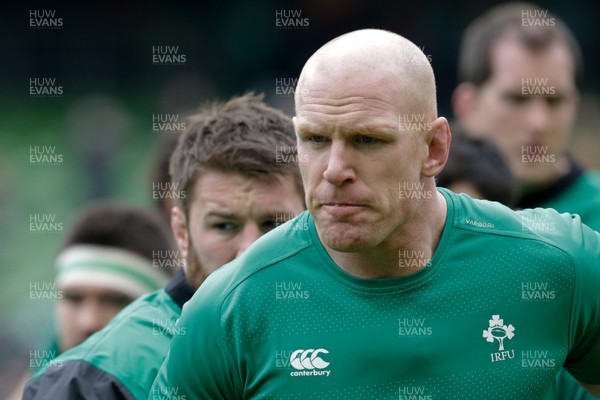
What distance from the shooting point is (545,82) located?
8031 millimetres

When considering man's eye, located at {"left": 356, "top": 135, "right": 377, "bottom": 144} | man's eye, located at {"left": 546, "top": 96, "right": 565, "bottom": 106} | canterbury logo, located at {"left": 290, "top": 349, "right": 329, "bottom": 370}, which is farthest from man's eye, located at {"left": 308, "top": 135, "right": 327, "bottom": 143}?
man's eye, located at {"left": 546, "top": 96, "right": 565, "bottom": 106}

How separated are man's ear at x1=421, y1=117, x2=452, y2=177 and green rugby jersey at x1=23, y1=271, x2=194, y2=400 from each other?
132cm

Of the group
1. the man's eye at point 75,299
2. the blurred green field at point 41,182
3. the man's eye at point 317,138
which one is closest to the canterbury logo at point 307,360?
the man's eye at point 317,138

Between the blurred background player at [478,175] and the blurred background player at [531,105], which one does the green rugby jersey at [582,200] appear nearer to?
the blurred background player at [531,105]

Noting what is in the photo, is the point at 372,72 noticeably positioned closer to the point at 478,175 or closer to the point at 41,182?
the point at 478,175

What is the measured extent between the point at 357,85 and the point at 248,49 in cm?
1501

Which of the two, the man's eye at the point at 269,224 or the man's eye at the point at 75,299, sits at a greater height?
the man's eye at the point at 269,224

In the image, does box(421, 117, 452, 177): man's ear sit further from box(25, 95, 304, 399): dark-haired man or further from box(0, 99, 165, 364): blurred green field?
box(0, 99, 165, 364): blurred green field

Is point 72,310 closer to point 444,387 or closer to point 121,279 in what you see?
point 121,279

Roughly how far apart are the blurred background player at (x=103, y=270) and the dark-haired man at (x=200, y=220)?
1.76 metres

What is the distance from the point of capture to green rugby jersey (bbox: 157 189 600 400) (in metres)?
3.75

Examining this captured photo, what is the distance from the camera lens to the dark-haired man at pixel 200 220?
4.41 meters

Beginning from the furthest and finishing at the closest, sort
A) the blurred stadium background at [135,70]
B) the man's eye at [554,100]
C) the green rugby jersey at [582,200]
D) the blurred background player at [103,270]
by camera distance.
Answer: the blurred stadium background at [135,70]
the man's eye at [554,100]
the green rugby jersey at [582,200]
the blurred background player at [103,270]

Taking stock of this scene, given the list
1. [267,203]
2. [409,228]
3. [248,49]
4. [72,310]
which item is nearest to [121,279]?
[72,310]
